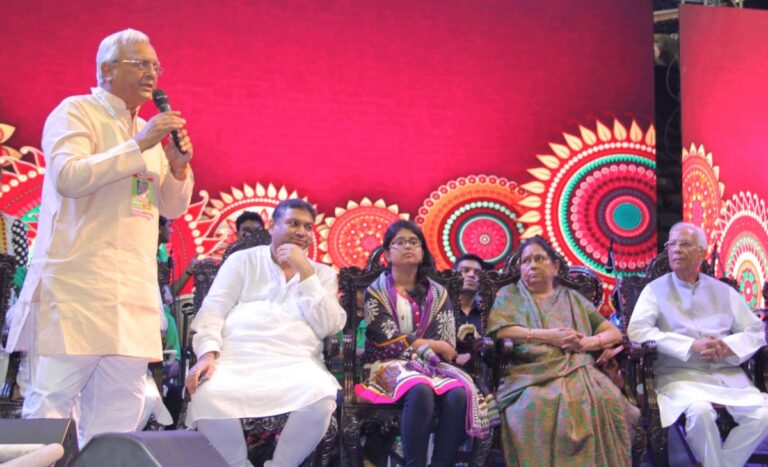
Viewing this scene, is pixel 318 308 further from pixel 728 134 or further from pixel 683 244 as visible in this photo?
pixel 728 134

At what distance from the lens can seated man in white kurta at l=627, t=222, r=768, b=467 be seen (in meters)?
3.68

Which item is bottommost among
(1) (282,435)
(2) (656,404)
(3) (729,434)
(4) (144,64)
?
Result: (3) (729,434)

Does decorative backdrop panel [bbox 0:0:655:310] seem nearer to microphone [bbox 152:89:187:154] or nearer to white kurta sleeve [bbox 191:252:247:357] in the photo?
white kurta sleeve [bbox 191:252:247:357]

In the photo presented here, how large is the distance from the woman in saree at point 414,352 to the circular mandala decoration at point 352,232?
144cm

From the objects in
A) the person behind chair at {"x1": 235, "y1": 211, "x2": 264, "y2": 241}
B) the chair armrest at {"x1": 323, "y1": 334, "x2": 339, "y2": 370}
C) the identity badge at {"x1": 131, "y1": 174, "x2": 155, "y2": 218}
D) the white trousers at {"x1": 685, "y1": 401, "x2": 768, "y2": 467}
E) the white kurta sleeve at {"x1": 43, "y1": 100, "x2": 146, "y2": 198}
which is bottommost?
the white trousers at {"x1": 685, "y1": 401, "x2": 768, "y2": 467}

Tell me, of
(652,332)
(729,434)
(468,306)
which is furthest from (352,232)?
(729,434)

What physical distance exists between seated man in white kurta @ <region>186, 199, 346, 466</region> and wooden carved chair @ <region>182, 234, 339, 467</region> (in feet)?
0.27

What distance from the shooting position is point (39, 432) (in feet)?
5.16

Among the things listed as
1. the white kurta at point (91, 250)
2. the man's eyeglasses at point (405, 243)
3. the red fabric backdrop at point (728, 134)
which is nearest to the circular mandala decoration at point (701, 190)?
the red fabric backdrop at point (728, 134)

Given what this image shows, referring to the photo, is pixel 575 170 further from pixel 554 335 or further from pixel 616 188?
pixel 554 335

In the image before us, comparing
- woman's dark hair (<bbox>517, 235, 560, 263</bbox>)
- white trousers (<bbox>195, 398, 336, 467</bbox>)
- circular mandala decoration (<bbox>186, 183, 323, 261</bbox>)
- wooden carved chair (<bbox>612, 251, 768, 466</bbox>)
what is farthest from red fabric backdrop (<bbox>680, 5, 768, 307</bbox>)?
white trousers (<bbox>195, 398, 336, 467</bbox>)

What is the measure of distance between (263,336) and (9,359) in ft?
3.44

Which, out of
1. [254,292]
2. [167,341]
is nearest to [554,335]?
[254,292]

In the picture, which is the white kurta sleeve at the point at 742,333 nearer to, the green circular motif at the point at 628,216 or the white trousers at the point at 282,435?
the green circular motif at the point at 628,216
